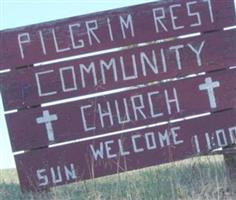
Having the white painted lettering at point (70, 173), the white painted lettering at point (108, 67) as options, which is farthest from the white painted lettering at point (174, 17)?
the white painted lettering at point (70, 173)

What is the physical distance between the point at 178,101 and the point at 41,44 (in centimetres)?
145

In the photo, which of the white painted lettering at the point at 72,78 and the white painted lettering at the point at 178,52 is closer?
the white painted lettering at the point at 72,78

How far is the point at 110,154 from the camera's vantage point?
583 centimetres

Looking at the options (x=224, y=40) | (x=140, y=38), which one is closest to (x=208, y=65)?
(x=224, y=40)

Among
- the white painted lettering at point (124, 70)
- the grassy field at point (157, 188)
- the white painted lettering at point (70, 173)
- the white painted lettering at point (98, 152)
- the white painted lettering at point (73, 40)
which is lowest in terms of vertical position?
the grassy field at point (157, 188)

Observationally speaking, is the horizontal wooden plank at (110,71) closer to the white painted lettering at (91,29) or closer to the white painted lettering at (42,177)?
the white painted lettering at (91,29)

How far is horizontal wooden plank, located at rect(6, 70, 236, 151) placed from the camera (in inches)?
228

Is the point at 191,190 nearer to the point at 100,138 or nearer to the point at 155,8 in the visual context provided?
the point at 100,138

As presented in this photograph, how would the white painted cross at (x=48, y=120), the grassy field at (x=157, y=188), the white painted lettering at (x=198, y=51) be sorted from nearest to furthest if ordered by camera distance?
1. the grassy field at (x=157, y=188)
2. the white painted cross at (x=48, y=120)
3. the white painted lettering at (x=198, y=51)

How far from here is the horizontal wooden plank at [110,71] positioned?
5.82m

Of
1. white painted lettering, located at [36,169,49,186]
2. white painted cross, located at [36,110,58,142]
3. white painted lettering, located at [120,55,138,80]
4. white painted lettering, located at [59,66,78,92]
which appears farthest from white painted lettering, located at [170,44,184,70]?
white painted lettering, located at [36,169,49,186]

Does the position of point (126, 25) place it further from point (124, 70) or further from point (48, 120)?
point (48, 120)

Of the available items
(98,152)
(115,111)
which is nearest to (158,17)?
(115,111)

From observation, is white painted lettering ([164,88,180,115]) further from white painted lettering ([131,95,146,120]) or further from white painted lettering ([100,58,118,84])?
white painted lettering ([100,58,118,84])
